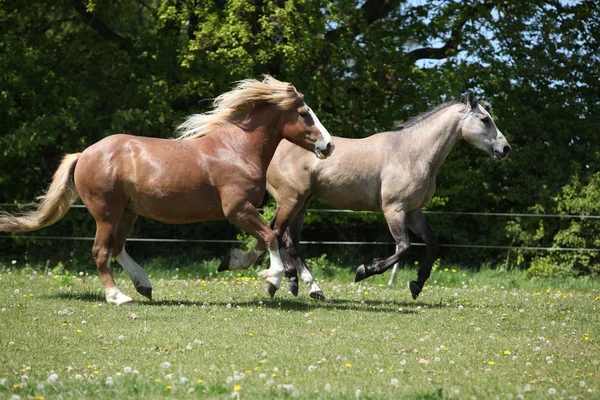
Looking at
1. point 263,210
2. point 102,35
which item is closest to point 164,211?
point 263,210

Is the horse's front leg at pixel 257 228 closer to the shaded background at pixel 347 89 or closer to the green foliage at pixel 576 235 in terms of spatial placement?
the shaded background at pixel 347 89

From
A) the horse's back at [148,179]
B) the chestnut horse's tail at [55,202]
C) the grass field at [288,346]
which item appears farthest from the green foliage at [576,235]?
Answer: the chestnut horse's tail at [55,202]

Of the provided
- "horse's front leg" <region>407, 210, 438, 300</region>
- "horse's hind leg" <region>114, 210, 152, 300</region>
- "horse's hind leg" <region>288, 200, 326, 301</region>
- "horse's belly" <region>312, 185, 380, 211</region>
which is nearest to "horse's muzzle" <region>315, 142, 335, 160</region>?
"horse's belly" <region>312, 185, 380, 211</region>

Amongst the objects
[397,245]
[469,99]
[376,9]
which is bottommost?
[397,245]

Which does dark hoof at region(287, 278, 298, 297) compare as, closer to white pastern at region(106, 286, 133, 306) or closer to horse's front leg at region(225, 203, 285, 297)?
horse's front leg at region(225, 203, 285, 297)

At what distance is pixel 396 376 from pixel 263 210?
11.3m

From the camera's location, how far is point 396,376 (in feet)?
21.0

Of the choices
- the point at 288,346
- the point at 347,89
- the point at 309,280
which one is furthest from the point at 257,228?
the point at 347,89

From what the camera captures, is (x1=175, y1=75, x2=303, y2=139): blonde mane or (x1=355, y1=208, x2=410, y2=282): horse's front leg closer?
(x1=175, y1=75, x2=303, y2=139): blonde mane

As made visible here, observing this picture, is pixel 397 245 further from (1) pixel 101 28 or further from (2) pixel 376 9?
(1) pixel 101 28

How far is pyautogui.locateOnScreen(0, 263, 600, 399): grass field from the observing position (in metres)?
5.88

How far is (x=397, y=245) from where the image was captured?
34.6 ft

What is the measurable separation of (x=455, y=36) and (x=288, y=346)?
13.4 m

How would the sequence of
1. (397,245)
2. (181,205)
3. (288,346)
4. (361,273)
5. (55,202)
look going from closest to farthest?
(288,346)
(181,205)
(55,202)
(361,273)
(397,245)
